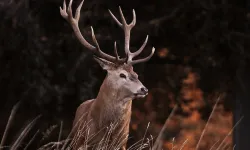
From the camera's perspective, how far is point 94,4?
10898mm

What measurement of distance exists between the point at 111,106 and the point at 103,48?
12.3 ft

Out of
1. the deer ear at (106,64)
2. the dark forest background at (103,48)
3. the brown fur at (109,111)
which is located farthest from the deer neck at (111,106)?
the dark forest background at (103,48)

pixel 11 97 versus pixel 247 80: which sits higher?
pixel 11 97

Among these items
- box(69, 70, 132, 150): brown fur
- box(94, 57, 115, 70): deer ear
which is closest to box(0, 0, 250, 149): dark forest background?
box(94, 57, 115, 70): deer ear

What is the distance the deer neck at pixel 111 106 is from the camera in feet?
22.8

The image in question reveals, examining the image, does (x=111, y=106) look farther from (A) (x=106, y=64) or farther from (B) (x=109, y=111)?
(A) (x=106, y=64)

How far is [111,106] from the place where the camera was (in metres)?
7.01

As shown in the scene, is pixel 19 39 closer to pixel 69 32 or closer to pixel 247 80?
pixel 69 32

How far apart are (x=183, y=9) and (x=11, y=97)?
95.0 inches

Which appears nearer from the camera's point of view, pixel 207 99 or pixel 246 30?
pixel 246 30

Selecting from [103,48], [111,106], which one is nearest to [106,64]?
[111,106]

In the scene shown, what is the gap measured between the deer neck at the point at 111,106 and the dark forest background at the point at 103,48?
2.75 metres

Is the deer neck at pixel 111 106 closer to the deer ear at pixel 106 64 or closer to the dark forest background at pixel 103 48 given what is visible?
the deer ear at pixel 106 64

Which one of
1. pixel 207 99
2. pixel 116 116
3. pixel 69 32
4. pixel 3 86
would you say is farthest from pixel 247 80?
pixel 116 116
